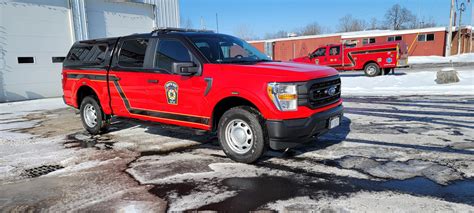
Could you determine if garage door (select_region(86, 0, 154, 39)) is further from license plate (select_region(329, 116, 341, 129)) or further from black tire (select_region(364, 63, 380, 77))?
license plate (select_region(329, 116, 341, 129))

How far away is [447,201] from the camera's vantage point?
→ 3.26m

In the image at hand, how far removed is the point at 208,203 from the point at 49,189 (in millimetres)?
2037

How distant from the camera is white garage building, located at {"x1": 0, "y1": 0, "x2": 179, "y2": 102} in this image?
13.3 meters

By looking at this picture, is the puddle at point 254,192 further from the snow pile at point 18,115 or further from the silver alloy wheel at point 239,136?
the snow pile at point 18,115

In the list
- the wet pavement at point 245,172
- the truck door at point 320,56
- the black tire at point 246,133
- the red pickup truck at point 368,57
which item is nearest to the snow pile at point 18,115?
the wet pavement at point 245,172

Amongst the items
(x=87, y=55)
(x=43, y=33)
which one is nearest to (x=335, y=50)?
(x=43, y=33)

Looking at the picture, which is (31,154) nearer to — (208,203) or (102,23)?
(208,203)

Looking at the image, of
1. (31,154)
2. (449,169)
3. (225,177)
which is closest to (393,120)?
(449,169)

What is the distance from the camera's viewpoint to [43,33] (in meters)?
14.4

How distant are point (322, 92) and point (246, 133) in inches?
47.4

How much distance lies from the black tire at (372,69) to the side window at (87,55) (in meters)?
15.8

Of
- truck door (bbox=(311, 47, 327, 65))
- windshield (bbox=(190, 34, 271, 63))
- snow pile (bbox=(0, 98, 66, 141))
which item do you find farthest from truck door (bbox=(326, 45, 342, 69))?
windshield (bbox=(190, 34, 271, 63))

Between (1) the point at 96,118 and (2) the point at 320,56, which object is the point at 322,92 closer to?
(1) the point at 96,118

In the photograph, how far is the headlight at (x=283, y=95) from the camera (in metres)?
4.18
